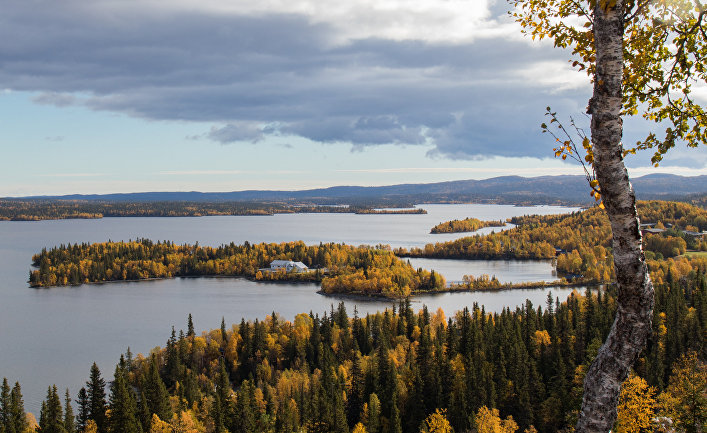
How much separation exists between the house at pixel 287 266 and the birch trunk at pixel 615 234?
90943 mm

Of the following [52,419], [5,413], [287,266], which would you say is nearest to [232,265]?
[287,266]

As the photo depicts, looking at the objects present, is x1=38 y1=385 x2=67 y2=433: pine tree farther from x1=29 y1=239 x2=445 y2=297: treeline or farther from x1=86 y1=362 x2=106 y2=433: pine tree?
x1=29 y1=239 x2=445 y2=297: treeline

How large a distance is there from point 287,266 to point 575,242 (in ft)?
186

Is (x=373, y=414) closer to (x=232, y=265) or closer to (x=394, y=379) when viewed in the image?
(x=394, y=379)

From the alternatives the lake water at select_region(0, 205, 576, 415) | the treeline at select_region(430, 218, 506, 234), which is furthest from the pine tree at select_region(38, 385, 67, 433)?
the treeline at select_region(430, 218, 506, 234)

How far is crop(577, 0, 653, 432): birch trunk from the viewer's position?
459 cm

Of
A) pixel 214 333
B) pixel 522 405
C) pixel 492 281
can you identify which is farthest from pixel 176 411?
pixel 492 281

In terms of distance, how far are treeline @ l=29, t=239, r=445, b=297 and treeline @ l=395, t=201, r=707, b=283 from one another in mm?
18661

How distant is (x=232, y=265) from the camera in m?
102

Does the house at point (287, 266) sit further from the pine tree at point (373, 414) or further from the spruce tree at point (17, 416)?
the spruce tree at point (17, 416)

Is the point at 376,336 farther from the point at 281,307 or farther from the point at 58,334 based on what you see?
the point at 58,334

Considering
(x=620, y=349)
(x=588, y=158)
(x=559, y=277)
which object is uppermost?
(x=588, y=158)

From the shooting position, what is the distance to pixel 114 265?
98.6 m

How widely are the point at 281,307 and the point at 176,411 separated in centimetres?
3405
